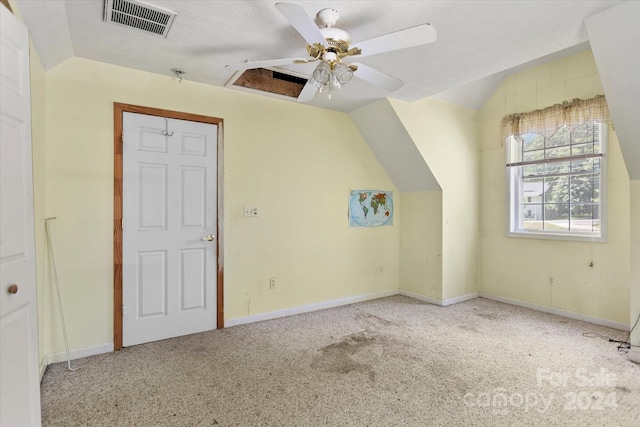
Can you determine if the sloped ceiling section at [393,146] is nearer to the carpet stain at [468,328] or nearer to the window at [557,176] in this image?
the window at [557,176]

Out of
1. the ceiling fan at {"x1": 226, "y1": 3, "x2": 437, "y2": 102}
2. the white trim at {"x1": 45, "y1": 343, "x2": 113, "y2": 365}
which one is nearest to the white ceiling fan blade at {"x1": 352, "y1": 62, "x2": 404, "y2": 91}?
the ceiling fan at {"x1": 226, "y1": 3, "x2": 437, "y2": 102}

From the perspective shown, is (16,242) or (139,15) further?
(139,15)

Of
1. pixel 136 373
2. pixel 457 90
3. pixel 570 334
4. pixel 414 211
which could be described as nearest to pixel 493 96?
pixel 457 90

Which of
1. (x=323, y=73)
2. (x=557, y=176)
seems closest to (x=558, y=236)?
(x=557, y=176)

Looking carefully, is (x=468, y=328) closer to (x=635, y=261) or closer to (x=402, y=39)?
(x=635, y=261)

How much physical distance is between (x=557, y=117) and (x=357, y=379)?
3.53 metres

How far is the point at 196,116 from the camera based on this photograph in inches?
123

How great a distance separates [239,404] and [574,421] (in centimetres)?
197

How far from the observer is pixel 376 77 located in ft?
7.36

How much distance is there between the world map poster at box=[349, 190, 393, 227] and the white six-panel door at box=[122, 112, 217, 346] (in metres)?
1.80

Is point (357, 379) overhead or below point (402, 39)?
below

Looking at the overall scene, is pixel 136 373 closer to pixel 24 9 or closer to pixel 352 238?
pixel 24 9

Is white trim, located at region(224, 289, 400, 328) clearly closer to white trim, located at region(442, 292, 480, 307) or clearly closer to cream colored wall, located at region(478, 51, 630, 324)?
white trim, located at region(442, 292, 480, 307)

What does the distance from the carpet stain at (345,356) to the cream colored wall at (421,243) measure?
151 cm
